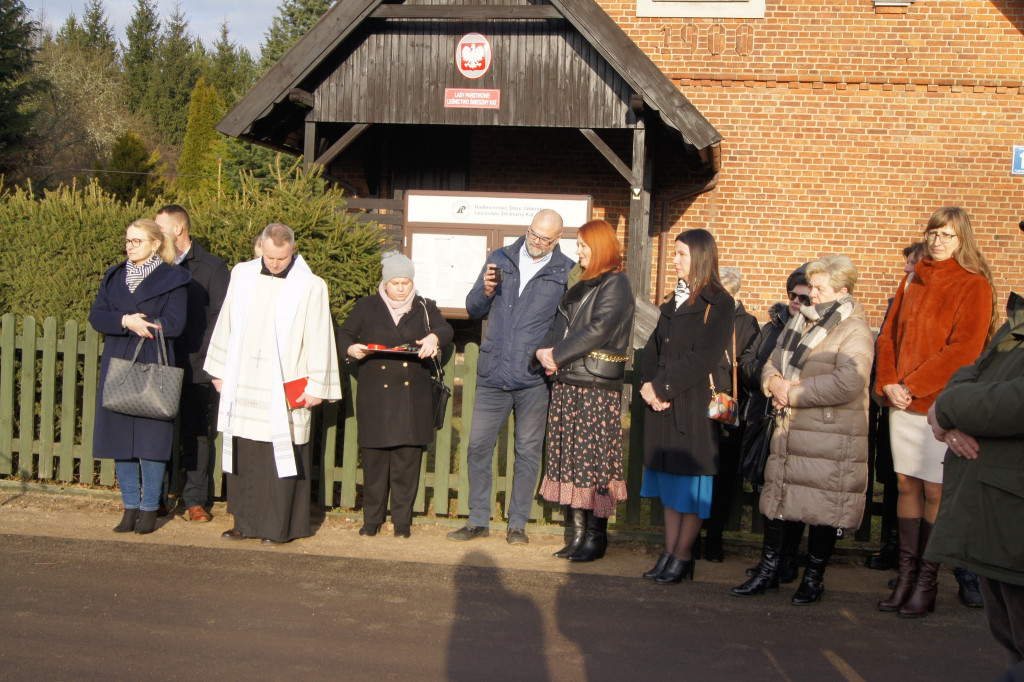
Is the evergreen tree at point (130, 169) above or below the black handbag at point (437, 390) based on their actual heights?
above

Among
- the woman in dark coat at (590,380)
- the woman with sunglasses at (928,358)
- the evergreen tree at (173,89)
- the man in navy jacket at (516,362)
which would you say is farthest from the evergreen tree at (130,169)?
the woman with sunglasses at (928,358)

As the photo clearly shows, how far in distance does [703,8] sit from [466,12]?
3.84 meters

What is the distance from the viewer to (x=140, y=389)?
5.70 m

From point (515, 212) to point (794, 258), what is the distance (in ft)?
15.0

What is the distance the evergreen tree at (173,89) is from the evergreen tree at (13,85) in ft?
72.5

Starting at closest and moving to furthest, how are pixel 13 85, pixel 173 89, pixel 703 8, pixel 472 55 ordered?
1. pixel 472 55
2. pixel 703 8
3. pixel 13 85
4. pixel 173 89

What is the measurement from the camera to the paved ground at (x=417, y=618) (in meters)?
4.11

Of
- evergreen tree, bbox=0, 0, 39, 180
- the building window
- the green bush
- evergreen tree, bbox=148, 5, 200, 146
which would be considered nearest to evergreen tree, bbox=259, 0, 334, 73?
evergreen tree, bbox=0, 0, 39, 180

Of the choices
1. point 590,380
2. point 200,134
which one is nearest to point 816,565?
point 590,380

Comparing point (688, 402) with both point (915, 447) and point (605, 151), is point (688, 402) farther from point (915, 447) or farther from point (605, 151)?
point (605, 151)

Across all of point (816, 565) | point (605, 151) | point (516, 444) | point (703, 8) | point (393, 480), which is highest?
point (703, 8)

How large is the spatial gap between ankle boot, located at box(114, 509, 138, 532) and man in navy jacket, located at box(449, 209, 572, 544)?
1.94 m

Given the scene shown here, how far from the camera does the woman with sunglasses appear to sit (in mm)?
4941

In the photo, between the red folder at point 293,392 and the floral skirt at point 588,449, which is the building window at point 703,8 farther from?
the red folder at point 293,392
